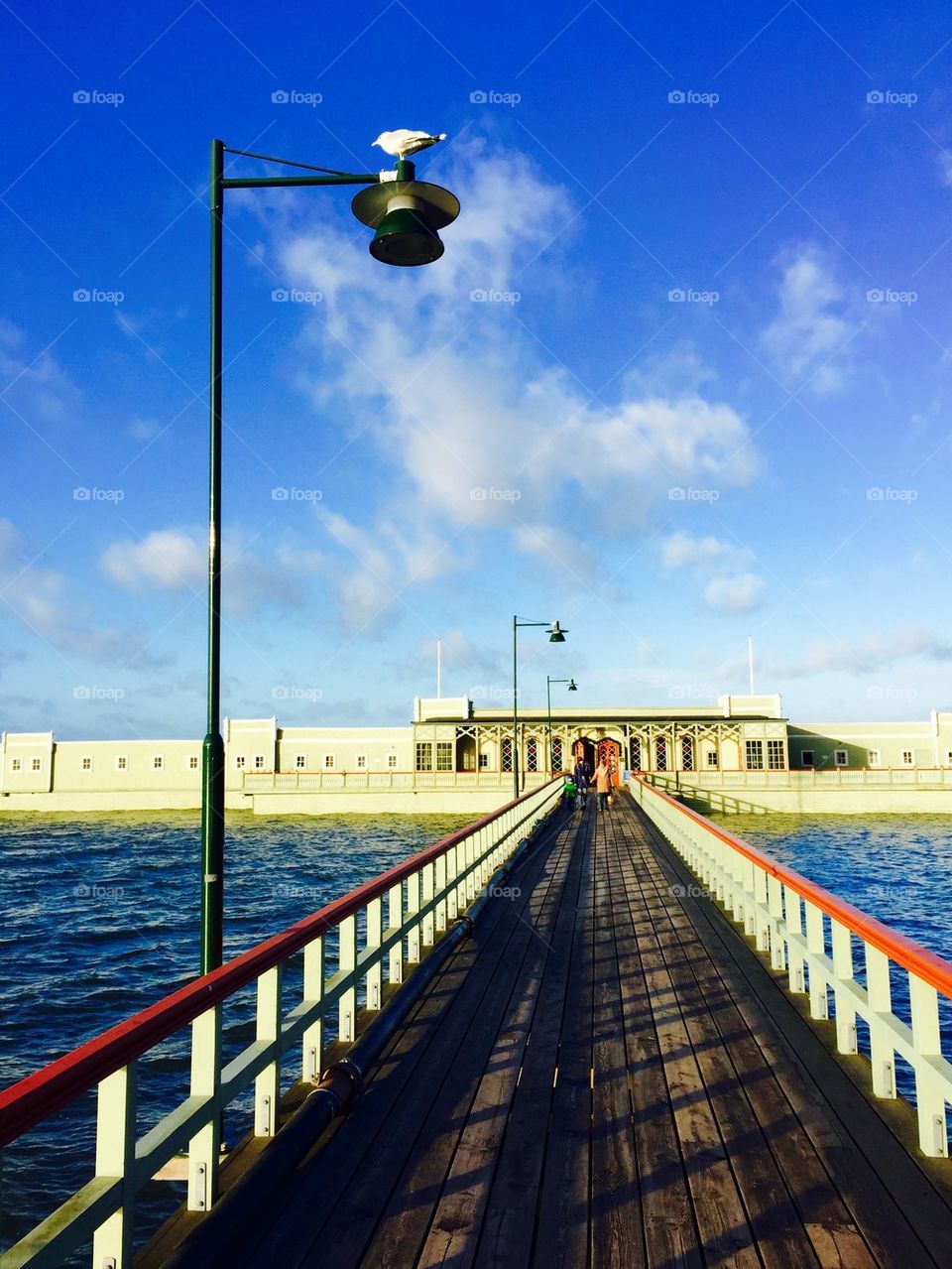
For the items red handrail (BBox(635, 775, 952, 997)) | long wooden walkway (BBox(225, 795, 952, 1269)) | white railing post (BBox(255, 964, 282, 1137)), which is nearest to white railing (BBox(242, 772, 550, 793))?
long wooden walkway (BBox(225, 795, 952, 1269))

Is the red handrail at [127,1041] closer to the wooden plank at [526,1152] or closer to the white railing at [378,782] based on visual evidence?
the wooden plank at [526,1152]

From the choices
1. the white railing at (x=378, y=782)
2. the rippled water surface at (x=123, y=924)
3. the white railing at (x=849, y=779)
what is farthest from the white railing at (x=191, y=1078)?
the white railing at (x=849, y=779)

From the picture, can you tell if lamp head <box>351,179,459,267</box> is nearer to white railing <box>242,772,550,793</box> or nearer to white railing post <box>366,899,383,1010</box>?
white railing post <box>366,899,383,1010</box>

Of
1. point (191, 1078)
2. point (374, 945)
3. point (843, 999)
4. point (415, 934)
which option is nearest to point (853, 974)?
point (843, 999)

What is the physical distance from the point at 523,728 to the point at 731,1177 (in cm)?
5316

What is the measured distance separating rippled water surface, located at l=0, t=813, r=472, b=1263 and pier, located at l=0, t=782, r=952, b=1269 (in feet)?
13.4

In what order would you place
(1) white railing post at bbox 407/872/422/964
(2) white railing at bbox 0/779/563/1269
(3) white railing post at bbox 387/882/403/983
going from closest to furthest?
(2) white railing at bbox 0/779/563/1269
(3) white railing post at bbox 387/882/403/983
(1) white railing post at bbox 407/872/422/964

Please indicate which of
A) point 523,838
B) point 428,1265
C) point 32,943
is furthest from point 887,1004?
point 32,943

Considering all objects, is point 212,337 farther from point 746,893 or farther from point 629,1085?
point 746,893

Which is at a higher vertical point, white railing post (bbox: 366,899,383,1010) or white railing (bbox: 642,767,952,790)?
white railing post (bbox: 366,899,383,1010)

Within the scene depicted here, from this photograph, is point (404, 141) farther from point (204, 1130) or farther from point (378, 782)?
point (378, 782)

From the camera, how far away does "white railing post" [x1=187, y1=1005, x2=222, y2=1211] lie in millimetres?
3631

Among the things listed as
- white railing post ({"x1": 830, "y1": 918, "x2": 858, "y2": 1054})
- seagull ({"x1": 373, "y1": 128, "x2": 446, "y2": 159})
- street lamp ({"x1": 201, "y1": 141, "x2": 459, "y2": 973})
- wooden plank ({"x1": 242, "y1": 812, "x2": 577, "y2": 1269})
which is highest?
seagull ({"x1": 373, "y1": 128, "x2": 446, "y2": 159})

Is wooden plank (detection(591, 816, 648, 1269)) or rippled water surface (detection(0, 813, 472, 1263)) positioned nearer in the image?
wooden plank (detection(591, 816, 648, 1269))
